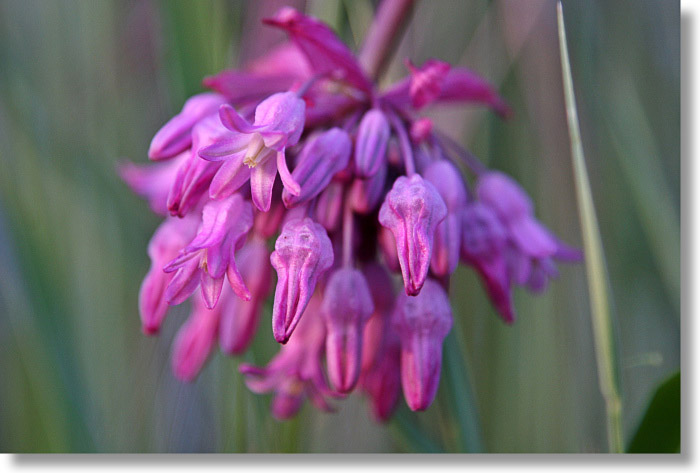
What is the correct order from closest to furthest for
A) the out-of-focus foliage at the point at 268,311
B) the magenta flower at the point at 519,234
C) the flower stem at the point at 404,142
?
the flower stem at the point at 404,142, the magenta flower at the point at 519,234, the out-of-focus foliage at the point at 268,311

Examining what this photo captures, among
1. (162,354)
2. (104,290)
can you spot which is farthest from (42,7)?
(162,354)

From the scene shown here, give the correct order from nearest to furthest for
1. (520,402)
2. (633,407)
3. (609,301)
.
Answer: (609,301) → (520,402) → (633,407)

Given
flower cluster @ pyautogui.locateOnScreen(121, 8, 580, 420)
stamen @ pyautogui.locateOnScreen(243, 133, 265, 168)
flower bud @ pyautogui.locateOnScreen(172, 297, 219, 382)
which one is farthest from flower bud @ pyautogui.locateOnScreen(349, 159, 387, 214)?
flower bud @ pyautogui.locateOnScreen(172, 297, 219, 382)

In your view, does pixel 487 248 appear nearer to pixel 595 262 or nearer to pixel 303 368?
pixel 595 262

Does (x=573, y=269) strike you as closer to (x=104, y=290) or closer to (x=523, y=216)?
(x=523, y=216)

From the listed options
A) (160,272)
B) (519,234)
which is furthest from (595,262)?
(160,272)

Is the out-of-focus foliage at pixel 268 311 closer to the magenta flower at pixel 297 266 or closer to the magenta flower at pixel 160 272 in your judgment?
the magenta flower at pixel 160 272

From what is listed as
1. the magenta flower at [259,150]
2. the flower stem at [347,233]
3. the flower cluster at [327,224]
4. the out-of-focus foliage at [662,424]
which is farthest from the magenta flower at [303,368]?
the out-of-focus foliage at [662,424]
